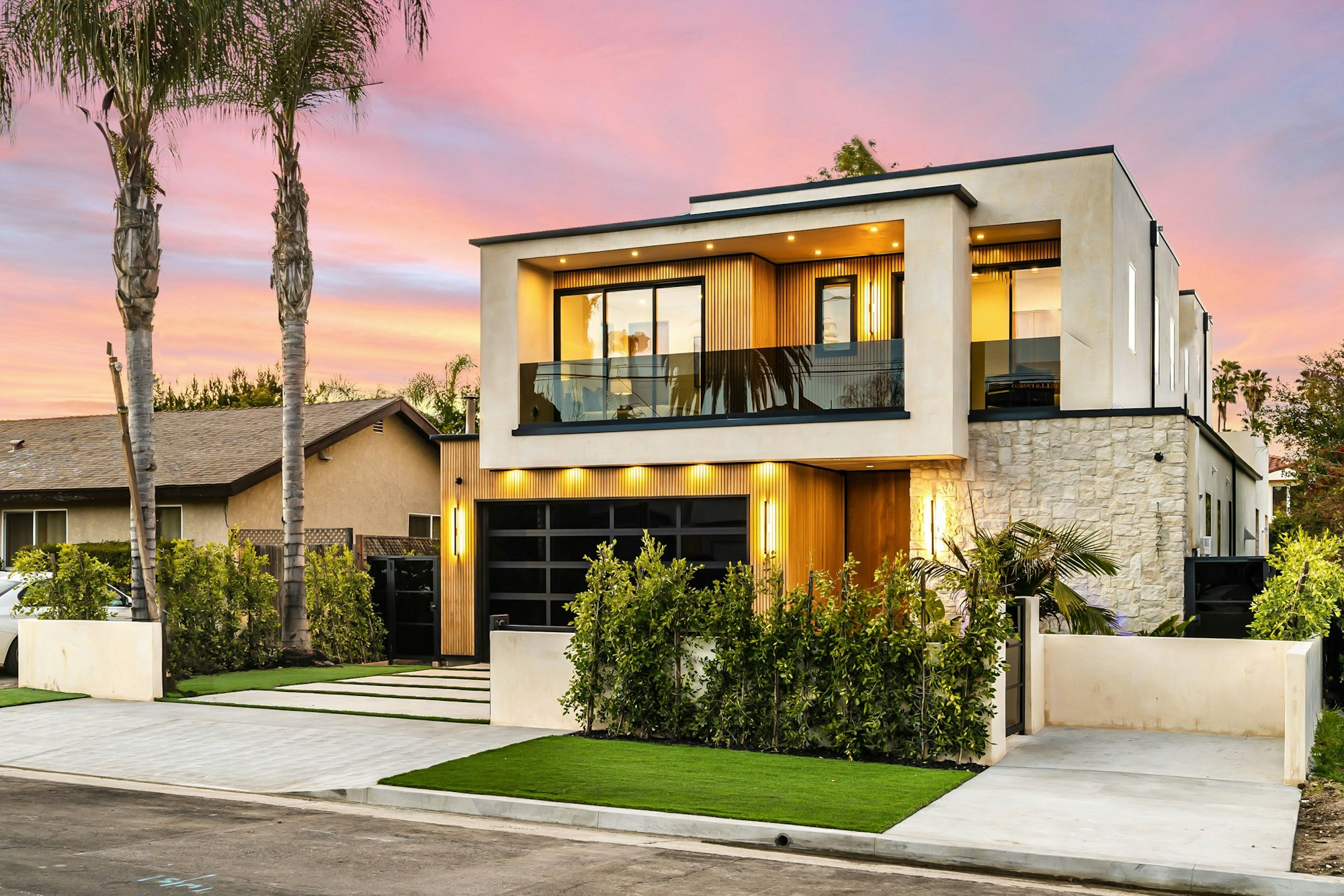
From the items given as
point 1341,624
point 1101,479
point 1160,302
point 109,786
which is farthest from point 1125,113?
point 109,786

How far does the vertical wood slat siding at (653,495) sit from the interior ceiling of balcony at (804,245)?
3.46m

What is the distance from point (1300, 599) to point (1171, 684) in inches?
64.3

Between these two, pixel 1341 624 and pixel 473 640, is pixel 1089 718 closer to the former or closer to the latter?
pixel 1341 624

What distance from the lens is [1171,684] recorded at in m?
13.3

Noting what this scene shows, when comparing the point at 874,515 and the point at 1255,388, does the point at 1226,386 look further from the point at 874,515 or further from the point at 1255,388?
the point at 874,515

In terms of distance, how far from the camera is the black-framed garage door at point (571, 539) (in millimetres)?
18625

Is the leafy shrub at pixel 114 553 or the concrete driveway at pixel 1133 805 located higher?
the leafy shrub at pixel 114 553

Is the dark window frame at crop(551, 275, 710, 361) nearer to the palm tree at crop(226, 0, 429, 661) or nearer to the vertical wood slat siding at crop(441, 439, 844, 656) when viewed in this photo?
the vertical wood slat siding at crop(441, 439, 844, 656)

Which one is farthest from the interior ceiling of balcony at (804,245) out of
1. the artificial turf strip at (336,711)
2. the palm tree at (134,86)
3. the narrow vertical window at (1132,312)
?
the artificial turf strip at (336,711)

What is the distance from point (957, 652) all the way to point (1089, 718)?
3.39 m

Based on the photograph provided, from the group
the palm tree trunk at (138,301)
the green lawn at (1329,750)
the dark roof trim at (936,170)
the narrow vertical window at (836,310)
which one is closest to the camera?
the green lawn at (1329,750)

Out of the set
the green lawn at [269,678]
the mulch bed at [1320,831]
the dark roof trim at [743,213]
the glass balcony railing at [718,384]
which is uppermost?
the dark roof trim at [743,213]

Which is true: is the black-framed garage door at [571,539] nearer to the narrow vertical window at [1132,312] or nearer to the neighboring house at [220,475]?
the neighboring house at [220,475]

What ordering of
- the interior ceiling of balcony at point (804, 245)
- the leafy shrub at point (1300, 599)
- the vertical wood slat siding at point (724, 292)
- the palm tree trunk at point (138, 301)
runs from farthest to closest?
the vertical wood slat siding at point (724, 292), the interior ceiling of balcony at point (804, 245), the palm tree trunk at point (138, 301), the leafy shrub at point (1300, 599)
